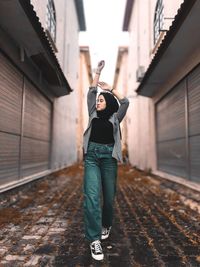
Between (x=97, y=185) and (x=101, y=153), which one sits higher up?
(x=101, y=153)

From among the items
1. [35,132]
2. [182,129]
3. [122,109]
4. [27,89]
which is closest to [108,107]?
[122,109]

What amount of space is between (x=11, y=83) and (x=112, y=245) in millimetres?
4356

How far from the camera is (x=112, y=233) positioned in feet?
12.6

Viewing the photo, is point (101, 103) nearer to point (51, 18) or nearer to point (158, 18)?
point (51, 18)

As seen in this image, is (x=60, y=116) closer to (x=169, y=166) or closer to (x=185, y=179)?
(x=169, y=166)

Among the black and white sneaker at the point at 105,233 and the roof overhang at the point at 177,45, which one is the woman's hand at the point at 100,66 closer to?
the black and white sneaker at the point at 105,233

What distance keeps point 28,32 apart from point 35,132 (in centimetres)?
363

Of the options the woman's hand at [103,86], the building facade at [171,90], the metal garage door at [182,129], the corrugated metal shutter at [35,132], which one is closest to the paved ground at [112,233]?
the metal garage door at [182,129]

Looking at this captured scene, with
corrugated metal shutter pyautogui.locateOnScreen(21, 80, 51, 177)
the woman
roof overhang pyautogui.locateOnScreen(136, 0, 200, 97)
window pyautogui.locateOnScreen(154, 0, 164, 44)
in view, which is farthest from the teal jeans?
window pyautogui.locateOnScreen(154, 0, 164, 44)

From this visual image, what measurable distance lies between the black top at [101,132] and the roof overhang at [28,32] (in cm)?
246

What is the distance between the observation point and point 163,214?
16.4 ft

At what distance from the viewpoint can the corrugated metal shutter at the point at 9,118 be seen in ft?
19.3

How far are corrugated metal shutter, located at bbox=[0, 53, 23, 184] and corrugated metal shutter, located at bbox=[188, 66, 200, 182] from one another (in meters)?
4.04

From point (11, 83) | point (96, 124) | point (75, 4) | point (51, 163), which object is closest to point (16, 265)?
point (96, 124)
